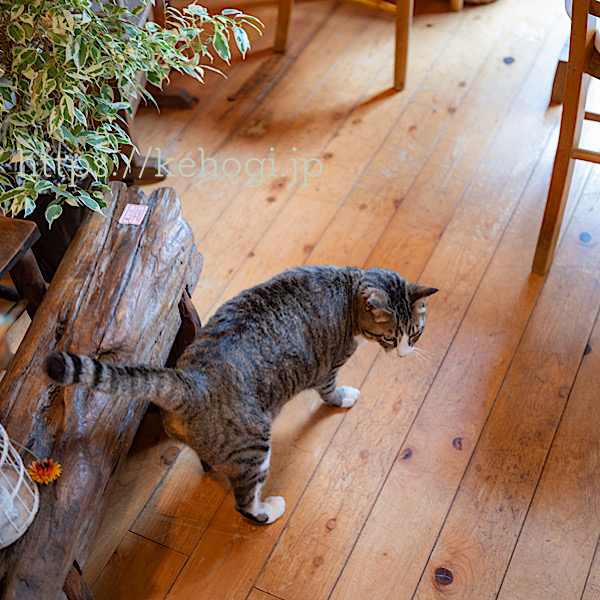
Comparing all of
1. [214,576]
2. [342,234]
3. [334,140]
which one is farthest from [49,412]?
[334,140]

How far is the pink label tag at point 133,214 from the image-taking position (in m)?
1.66

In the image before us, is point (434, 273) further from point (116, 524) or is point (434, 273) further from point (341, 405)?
point (116, 524)

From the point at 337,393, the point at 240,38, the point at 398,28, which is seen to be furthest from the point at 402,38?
the point at 337,393

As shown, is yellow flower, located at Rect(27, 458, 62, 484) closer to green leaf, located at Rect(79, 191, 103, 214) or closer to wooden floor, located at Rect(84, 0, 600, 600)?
wooden floor, located at Rect(84, 0, 600, 600)

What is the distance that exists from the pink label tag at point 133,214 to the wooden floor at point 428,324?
45cm

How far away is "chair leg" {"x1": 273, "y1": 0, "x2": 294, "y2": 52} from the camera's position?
268cm

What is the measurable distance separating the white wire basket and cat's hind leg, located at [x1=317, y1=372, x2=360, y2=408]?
28.8 inches

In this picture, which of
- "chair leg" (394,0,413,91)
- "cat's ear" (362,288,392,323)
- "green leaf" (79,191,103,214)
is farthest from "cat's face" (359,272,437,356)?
"chair leg" (394,0,413,91)

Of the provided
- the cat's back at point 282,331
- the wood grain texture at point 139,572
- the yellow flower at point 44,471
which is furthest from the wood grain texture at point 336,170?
the yellow flower at point 44,471

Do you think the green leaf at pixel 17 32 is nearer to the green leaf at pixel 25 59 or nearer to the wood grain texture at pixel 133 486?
the green leaf at pixel 25 59

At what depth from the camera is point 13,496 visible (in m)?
1.18

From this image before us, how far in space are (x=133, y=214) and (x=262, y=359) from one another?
0.51 m

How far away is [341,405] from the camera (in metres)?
1.82

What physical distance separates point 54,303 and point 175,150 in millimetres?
1113
